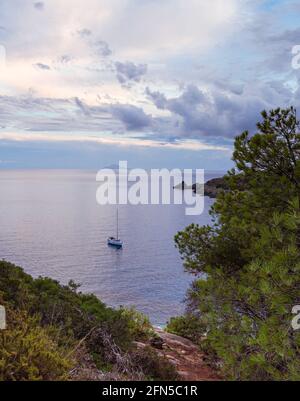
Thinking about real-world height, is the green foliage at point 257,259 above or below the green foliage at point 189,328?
above

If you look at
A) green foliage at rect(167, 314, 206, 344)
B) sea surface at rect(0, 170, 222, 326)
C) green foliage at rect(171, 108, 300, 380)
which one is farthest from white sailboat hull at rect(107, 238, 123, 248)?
green foliage at rect(171, 108, 300, 380)

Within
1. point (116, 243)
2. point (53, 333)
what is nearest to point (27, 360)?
point (53, 333)

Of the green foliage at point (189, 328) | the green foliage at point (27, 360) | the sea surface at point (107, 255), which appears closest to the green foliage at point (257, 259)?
the green foliage at point (27, 360)

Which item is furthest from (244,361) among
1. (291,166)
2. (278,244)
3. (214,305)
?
(291,166)

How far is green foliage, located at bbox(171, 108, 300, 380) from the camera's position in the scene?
6.61 m

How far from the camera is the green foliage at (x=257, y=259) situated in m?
6.61

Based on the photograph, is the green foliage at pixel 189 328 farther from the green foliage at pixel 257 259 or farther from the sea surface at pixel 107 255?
the sea surface at pixel 107 255

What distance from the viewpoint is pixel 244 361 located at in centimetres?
725

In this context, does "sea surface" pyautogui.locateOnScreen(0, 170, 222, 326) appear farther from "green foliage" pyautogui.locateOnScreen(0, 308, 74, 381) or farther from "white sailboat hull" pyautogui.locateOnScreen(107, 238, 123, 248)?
"green foliage" pyautogui.locateOnScreen(0, 308, 74, 381)

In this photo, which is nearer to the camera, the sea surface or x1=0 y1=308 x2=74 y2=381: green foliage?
x1=0 y1=308 x2=74 y2=381: green foliage

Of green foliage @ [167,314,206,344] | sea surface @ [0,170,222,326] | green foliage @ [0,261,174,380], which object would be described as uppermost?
green foliage @ [0,261,174,380]

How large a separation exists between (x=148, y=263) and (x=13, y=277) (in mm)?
53884
